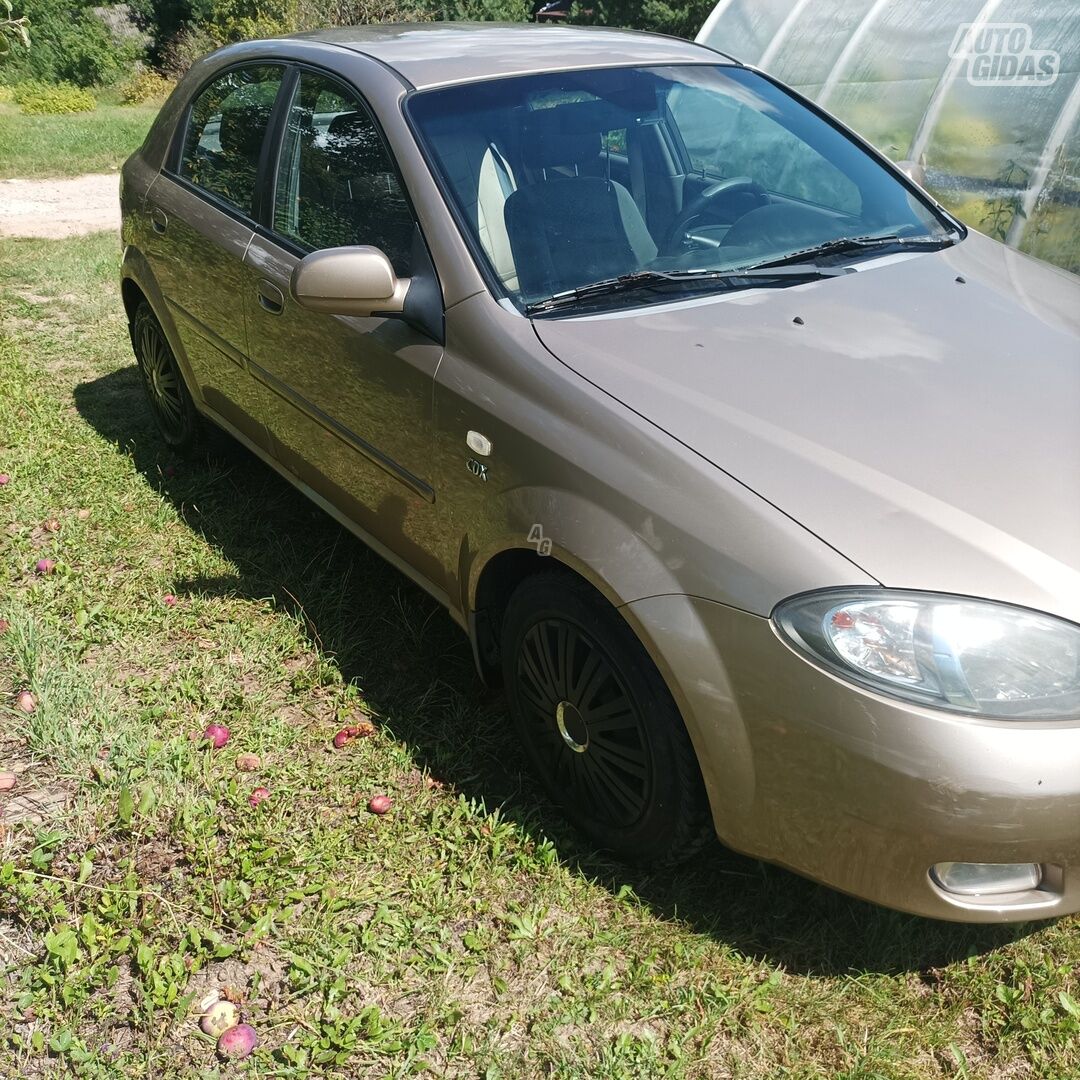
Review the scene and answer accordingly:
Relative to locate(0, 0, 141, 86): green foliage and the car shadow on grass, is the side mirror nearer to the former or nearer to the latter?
the car shadow on grass

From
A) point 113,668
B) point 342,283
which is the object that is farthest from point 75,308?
point 342,283

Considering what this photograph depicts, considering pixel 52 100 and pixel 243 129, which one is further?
pixel 52 100

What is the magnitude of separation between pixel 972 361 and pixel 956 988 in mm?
1354

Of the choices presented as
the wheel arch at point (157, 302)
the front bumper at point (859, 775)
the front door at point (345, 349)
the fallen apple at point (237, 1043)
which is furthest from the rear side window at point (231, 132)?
the fallen apple at point (237, 1043)

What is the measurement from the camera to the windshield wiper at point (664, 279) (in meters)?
2.57

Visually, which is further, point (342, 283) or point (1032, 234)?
point (1032, 234)

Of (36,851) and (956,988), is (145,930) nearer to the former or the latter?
(36,851)

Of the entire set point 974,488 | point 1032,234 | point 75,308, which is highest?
point 974,488

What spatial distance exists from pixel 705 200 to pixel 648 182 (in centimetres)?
17

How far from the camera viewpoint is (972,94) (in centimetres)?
625

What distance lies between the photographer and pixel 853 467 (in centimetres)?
203

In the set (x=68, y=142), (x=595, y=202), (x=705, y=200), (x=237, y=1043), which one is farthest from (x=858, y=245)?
(x=68, y=142)

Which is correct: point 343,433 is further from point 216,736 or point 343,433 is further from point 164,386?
point 164,386

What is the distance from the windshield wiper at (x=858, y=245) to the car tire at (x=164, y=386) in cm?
256
